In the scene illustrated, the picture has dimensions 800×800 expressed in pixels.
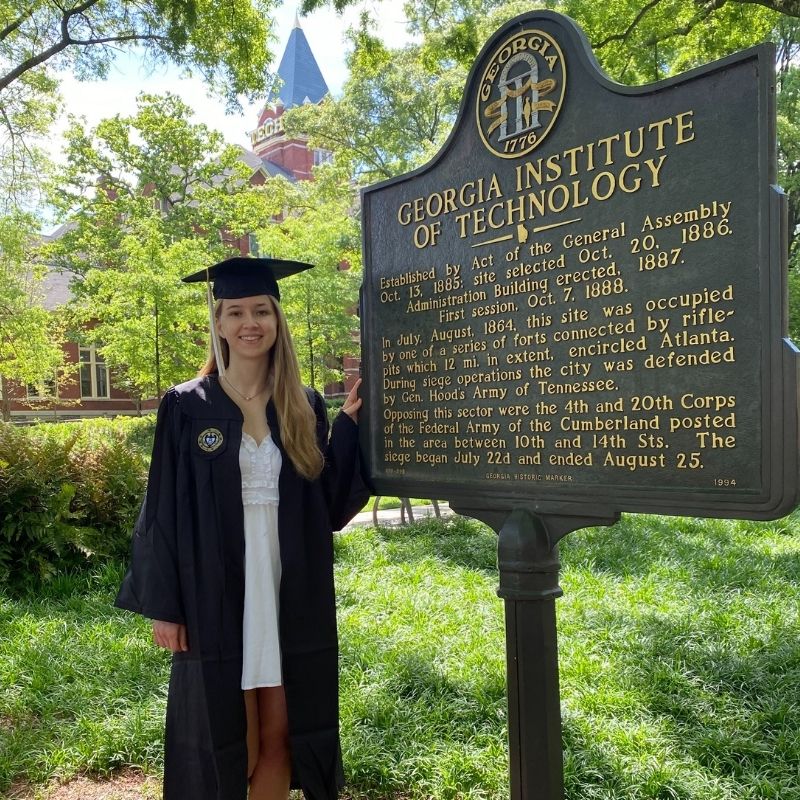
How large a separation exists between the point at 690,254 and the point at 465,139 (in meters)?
0.99

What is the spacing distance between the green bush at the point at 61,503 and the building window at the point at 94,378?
2544 cm

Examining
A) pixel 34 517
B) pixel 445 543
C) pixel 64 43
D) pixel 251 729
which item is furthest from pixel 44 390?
pixel 251 729

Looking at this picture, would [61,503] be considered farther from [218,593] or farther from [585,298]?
[585,298]

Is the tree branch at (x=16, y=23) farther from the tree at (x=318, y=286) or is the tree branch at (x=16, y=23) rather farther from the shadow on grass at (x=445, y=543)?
the shadow on grass at (x=445, y=543)

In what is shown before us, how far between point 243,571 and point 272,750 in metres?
0.71

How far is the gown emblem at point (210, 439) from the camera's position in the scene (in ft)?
8.79

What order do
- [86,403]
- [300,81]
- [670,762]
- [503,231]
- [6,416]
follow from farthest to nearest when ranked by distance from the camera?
[300,81] → [86,403] → [6,416] → [670,762] → [503,231]

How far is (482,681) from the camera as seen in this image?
3.95 metres

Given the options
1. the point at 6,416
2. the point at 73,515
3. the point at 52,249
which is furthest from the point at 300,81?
the point at 73,515

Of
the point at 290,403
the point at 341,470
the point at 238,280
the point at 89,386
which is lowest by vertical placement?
the point at 341,470

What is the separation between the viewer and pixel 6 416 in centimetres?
2614

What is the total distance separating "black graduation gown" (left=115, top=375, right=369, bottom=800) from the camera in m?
2.63

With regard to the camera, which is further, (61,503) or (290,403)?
(61,503)

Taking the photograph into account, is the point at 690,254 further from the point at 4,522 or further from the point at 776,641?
the point at 4,522
